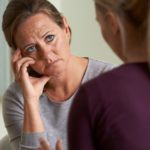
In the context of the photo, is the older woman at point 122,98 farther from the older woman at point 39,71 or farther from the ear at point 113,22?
the older woman at point 39,71

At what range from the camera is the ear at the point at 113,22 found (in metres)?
0.52

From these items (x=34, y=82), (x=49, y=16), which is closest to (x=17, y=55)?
(x=34, y=82)

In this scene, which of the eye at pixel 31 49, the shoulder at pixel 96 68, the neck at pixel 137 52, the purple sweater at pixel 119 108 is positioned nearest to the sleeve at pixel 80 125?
the purple sweater at pixel 119 108

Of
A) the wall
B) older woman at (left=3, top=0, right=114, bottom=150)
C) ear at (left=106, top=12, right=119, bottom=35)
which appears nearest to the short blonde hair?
older woman at (left=3, top=0, right=114, bottom=150)

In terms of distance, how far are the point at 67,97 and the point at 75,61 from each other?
233 mm

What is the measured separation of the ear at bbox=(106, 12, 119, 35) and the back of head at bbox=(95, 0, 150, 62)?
16 mm

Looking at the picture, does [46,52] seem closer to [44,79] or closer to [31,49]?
[31,49]

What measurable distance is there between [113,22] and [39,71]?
2.50 feet

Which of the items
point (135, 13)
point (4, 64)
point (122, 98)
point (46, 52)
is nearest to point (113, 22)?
point (135, 13)

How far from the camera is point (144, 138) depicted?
18.6 inches

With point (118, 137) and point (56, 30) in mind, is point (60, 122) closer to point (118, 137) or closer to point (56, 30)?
point (56, 30)

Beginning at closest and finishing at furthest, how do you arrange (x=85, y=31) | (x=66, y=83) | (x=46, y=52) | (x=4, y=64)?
(x=46, y=52)
(x=66, y=83)
(x=4, y=64)
(x=85, y=31)

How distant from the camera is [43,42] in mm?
1125

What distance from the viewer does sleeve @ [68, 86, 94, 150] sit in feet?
1.60
